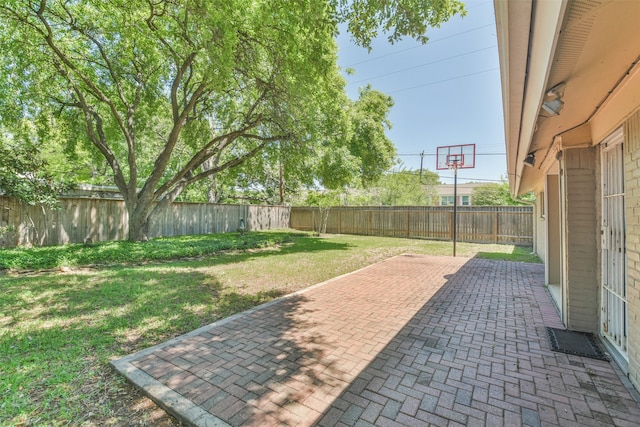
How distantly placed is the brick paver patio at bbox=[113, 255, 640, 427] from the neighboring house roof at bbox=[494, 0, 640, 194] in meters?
2.26

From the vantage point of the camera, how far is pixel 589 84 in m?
2.20

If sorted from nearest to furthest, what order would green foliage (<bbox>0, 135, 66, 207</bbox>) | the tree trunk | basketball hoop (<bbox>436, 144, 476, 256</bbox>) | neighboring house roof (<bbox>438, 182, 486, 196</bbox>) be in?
green foliage (<bbox>0, 135, 66, 207</bbox>) → the tree trunk → basketball hoop (<bbox>436, 144, 476, 256</bbox>) → neighboring house roof (<bbox>438, 182, 486, 196</bbox>)

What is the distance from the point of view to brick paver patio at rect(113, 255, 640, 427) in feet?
6.66

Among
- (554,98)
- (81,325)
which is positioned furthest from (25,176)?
(554,98)

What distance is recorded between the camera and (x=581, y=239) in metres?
3.42

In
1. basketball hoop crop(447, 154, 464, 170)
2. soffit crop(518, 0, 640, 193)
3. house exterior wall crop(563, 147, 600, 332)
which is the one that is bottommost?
house exterior wall crop(563, 147, 600, 332)

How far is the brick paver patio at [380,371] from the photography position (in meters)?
2.03

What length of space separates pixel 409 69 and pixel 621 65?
41.8 feet

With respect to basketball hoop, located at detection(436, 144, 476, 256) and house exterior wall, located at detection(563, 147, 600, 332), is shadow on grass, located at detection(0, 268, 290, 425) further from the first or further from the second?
basketball hoop, located at detection(436, 144, 476, 256)

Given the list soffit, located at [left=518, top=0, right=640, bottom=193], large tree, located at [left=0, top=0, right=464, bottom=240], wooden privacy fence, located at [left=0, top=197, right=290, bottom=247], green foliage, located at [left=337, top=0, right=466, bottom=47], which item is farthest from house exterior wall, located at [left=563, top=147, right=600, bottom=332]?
wooden privacy fence, located at [left=0, top=197, right=290, bottom=247]

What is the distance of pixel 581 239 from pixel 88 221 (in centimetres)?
1271

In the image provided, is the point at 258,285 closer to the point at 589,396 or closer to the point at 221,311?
A: the point at 221,311

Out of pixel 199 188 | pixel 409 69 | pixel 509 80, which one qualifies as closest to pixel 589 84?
pixel 509 80

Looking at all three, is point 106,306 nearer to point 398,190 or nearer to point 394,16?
point 394,16
